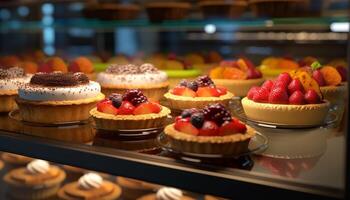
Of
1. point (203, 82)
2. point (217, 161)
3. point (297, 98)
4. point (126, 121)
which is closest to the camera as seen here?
point (217, 161)

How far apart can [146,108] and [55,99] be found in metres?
0.34

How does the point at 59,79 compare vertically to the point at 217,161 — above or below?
above

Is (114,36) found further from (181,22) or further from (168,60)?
(181,22)

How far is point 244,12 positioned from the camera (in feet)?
7.12

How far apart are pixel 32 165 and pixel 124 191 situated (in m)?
0.52

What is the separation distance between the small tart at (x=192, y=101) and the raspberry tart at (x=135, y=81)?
259 millimetres

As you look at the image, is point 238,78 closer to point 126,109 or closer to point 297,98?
point 297,98

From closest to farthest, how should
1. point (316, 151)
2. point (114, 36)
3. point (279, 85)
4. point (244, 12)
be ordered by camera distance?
point (316, 151) → point (279, 85) → point (244, 12) → point (114, 36)

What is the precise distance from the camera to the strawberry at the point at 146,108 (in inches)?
55.4

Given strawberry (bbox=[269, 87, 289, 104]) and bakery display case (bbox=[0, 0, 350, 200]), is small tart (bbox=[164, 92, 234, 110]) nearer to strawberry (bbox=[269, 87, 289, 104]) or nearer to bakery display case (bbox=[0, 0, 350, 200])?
bakery display case (bbox=[0, 0, 350, 200])

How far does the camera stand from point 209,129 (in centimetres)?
113

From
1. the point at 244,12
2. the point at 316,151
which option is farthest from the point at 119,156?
the point at 244,12

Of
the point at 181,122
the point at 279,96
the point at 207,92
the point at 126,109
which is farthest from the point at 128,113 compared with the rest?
the point at 279,96

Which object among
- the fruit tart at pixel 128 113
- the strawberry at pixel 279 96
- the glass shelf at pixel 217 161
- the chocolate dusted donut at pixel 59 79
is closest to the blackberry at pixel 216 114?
the glass shelf at pixel 217 161
